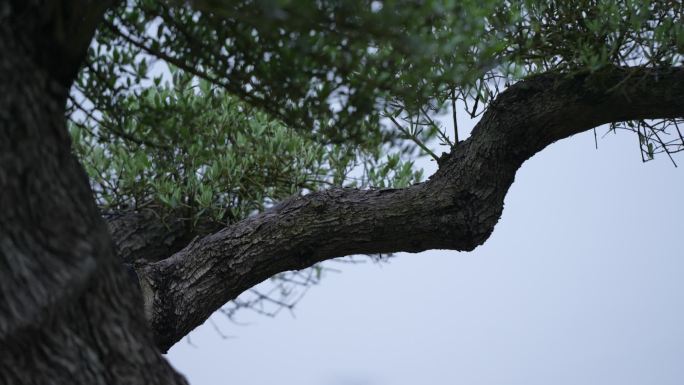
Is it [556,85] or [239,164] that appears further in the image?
[239,164]

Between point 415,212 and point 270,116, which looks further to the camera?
point 415,212

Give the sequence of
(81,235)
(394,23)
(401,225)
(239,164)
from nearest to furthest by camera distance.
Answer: (394,23)
(81,235)
(401,225)
(239,164)

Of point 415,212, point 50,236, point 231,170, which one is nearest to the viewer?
point 50,236

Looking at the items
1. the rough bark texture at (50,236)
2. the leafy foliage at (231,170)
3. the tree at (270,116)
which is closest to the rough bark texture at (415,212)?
the tree at (270,116)

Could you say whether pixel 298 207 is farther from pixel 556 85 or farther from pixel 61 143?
pixel 61 143

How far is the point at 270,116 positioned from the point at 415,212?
84 cm

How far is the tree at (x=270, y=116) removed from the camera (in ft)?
6.90

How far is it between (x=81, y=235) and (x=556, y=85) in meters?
1.90

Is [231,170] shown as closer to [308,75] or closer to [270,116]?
[270,116]

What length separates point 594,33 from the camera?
3.28 m

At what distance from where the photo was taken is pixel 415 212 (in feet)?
11.4

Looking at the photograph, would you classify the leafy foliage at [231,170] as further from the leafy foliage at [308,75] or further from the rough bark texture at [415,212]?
the rough bark texture at [415,212]

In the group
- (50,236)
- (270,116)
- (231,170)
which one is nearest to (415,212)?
(270,116)

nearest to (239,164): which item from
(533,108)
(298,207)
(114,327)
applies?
(298,207)
